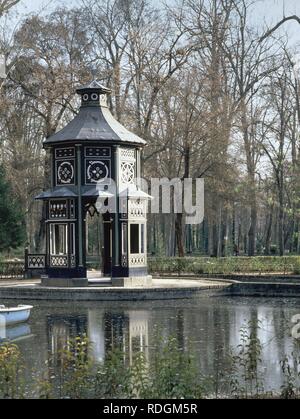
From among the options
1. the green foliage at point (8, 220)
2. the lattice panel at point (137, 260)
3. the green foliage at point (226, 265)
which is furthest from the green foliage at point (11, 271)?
the lattice panel at point (137, 260)

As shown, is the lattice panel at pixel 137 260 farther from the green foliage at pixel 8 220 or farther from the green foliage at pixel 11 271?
the green foliage at pixel 8 220

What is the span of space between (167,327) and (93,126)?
13.5 meters

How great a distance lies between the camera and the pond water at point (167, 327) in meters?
15.1

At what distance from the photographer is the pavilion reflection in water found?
1586cm

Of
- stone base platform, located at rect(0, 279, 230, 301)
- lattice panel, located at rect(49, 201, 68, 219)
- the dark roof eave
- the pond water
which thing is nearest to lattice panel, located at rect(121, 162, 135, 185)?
the dark roof eave

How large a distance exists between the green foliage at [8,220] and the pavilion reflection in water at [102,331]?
14.6m

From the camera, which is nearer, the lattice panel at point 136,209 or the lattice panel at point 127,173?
the lattice panel at point 136,209

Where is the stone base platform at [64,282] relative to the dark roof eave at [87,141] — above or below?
below

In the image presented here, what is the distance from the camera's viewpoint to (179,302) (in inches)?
1051

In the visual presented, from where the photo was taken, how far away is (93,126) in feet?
104

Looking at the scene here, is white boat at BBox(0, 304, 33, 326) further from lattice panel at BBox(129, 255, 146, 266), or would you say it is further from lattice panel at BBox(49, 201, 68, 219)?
lattice panel at BBox(49, 201, 68, 219)

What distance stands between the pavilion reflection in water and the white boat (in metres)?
0.66
